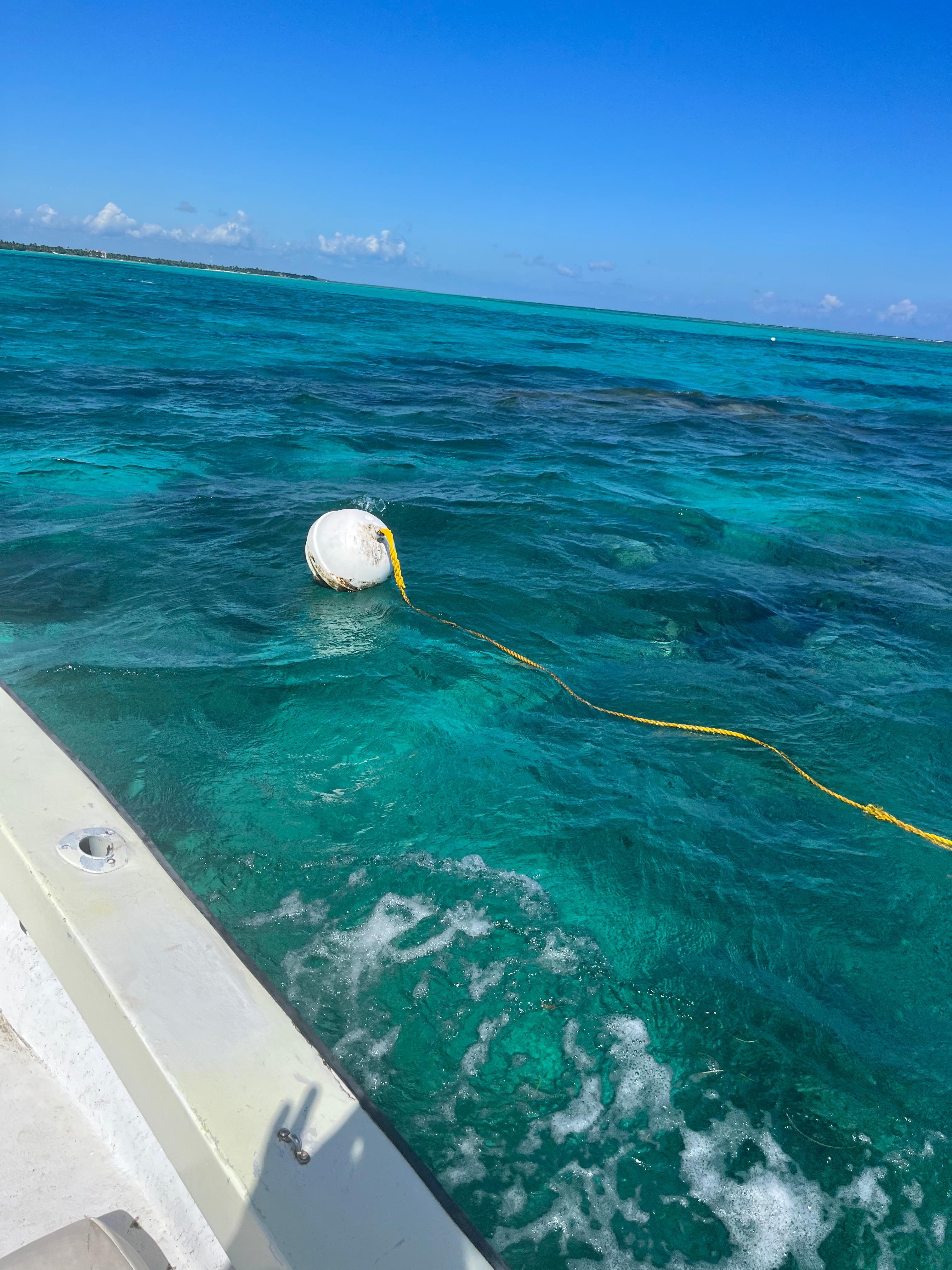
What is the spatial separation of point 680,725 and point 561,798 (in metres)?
1.47

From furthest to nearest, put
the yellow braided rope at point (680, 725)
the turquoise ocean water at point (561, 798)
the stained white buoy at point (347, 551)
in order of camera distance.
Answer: the stained white buoy at point (347, 551), the yellow braided rope at point (680, 725), the turquoise ocean water at point (561, 798)

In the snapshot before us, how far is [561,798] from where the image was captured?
542 centimetres

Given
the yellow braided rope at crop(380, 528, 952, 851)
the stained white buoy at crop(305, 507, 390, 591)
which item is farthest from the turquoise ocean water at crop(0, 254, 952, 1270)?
the stained white buoy at crop(305, 507, 390, 591)

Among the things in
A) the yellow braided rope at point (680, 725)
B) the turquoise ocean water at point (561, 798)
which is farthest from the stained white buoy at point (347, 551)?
the turquoise ocean water at point (561, 798)

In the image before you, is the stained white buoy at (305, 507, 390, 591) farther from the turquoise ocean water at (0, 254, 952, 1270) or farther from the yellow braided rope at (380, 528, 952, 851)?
the turquoise ocean water at (0, 254, 952, 1270)

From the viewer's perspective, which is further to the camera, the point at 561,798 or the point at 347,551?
the point at 347,551

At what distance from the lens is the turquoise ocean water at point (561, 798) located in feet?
11.0

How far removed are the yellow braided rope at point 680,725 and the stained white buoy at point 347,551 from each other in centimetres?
17

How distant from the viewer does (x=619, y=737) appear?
6109 mm

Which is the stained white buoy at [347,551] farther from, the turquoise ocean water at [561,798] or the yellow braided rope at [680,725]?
the turquoise ocean water at [561,798]

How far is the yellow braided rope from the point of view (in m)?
5.44

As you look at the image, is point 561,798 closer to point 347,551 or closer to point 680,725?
point 680,725

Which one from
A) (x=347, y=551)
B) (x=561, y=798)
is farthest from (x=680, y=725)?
(x=347, y=551)

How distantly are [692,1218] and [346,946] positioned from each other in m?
2.01
